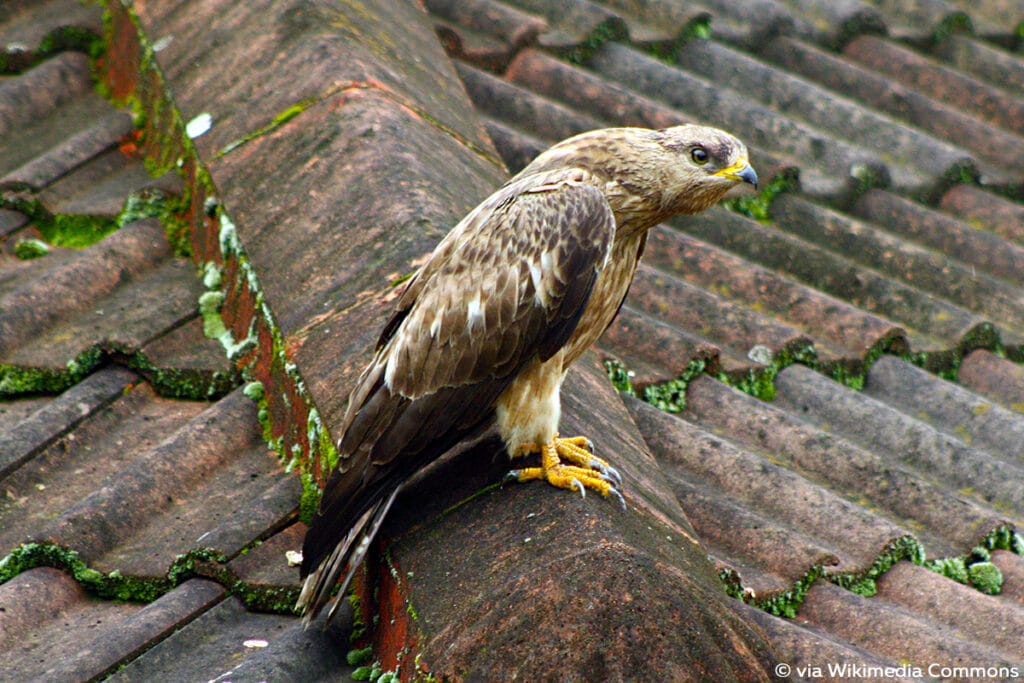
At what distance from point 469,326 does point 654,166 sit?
0.80 metres

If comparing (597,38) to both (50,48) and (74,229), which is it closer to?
(50,48)

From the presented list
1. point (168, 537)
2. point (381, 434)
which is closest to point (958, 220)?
point (381, 434)

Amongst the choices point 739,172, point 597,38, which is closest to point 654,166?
point 739,172

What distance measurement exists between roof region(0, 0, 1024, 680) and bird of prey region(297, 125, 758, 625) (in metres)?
0.12

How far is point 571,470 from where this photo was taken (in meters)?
2.96

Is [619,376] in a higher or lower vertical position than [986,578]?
higher

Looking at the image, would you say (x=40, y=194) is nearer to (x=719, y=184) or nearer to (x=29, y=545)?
(x=29, y=545)

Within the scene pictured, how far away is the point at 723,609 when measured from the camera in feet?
8.59

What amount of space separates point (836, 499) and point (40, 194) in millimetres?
3041

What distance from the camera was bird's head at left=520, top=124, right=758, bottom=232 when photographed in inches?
133

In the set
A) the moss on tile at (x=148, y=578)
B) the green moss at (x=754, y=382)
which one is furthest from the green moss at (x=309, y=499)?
the green moss at (x=754, y=382)

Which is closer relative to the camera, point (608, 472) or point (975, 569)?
point (608, 472)

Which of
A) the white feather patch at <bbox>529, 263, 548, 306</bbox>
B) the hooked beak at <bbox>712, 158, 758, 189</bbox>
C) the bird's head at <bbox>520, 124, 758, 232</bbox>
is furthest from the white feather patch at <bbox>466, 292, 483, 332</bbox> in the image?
the hooked beak at <bbox>712, 158, 758, 189</bbox>

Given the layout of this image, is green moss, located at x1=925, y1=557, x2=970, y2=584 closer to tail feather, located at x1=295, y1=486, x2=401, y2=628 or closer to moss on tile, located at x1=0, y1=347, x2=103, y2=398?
tail feather, located at x1=295, y1=486, x2=401, y2=628
